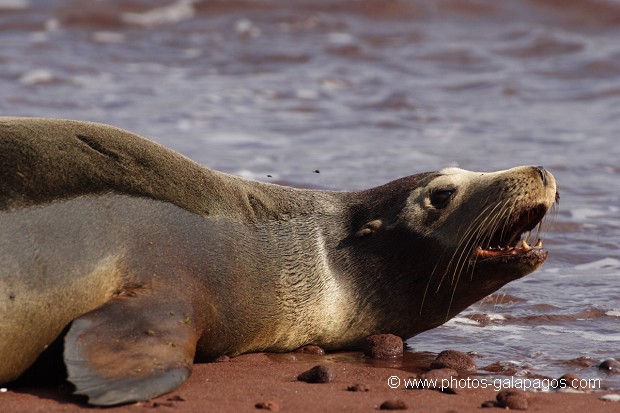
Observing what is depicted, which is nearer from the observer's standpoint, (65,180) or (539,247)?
(65,180)

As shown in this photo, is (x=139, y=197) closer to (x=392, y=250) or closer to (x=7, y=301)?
(x=7, y=301)

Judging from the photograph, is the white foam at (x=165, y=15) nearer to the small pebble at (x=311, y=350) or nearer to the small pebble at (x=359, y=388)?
the small pebble at (x=311, y=350)

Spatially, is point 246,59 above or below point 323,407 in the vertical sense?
above

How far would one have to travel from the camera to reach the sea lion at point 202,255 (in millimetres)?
6207

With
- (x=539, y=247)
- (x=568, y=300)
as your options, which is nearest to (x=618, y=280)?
(x=568, y=300)

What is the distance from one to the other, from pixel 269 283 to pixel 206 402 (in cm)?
153

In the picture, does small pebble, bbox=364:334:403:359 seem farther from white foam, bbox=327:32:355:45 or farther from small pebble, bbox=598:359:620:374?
white foam, bbox=327:32:355:45

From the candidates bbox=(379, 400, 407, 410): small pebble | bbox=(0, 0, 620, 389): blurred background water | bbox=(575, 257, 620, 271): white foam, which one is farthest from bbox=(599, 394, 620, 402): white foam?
bbox=(575, 257, 620, 271): white foam

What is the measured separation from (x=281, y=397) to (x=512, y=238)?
96.6 inches

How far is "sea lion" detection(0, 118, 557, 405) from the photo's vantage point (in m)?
6.21

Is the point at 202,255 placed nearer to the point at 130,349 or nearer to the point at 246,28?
the point at 130,349

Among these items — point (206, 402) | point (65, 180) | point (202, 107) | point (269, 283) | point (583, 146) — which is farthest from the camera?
point (202, 107)

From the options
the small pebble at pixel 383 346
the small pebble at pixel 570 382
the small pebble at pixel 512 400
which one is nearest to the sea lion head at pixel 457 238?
the small pebble at pixel 383 346

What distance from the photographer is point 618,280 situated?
9422 millimetres
